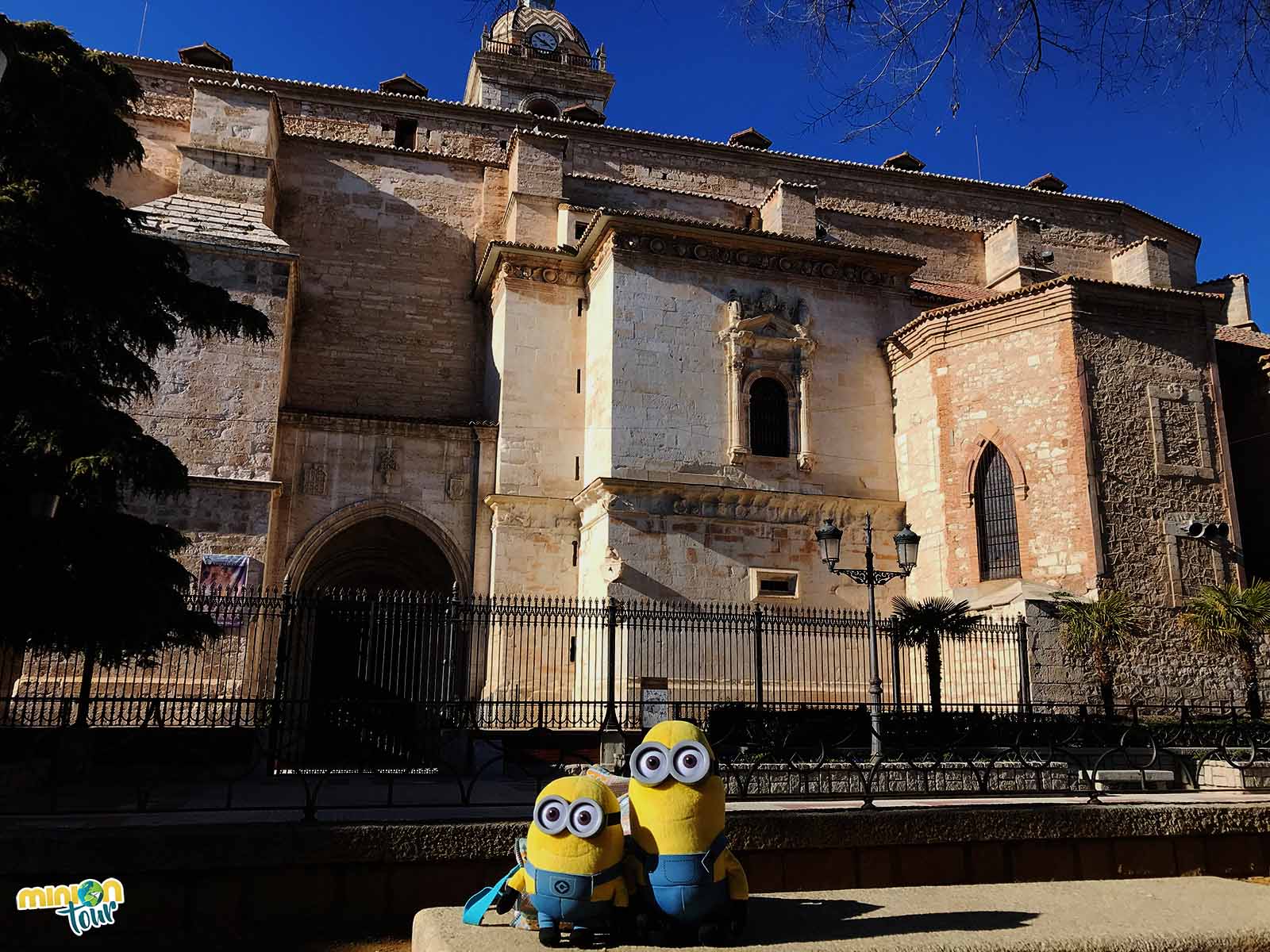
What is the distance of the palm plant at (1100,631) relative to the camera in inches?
598

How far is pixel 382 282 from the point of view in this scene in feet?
69.1

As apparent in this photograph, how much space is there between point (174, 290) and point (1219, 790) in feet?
36.8

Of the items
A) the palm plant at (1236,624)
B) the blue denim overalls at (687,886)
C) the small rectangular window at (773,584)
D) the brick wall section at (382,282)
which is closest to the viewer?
the blue denim overalls at (687,886)

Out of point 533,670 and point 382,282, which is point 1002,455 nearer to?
point 533,670

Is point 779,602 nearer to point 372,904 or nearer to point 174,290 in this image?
point 174,290

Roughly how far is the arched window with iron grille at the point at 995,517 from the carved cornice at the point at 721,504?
1742mm

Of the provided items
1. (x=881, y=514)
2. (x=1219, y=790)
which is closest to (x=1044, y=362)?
(x=881, y=514)

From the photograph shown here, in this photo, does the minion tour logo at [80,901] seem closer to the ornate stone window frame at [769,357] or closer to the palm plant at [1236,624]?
the ornate stone window frame at [769,357]

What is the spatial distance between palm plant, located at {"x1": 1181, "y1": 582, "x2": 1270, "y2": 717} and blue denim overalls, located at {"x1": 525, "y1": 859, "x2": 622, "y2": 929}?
15.3 meters

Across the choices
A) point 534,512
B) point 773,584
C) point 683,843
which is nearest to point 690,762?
point 683,843

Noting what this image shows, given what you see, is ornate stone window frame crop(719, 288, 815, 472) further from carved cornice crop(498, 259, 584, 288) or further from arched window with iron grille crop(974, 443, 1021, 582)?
carved cornice crop(498, 259, 584, 288)

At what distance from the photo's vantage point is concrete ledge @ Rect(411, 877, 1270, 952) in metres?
3.45

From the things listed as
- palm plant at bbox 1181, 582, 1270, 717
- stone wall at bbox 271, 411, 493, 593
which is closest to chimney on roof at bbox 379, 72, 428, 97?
stone wall at bbox 271, 411, 493, 593

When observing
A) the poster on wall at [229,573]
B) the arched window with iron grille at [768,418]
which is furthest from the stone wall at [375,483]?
the arched window with iron grille at [768,418]
